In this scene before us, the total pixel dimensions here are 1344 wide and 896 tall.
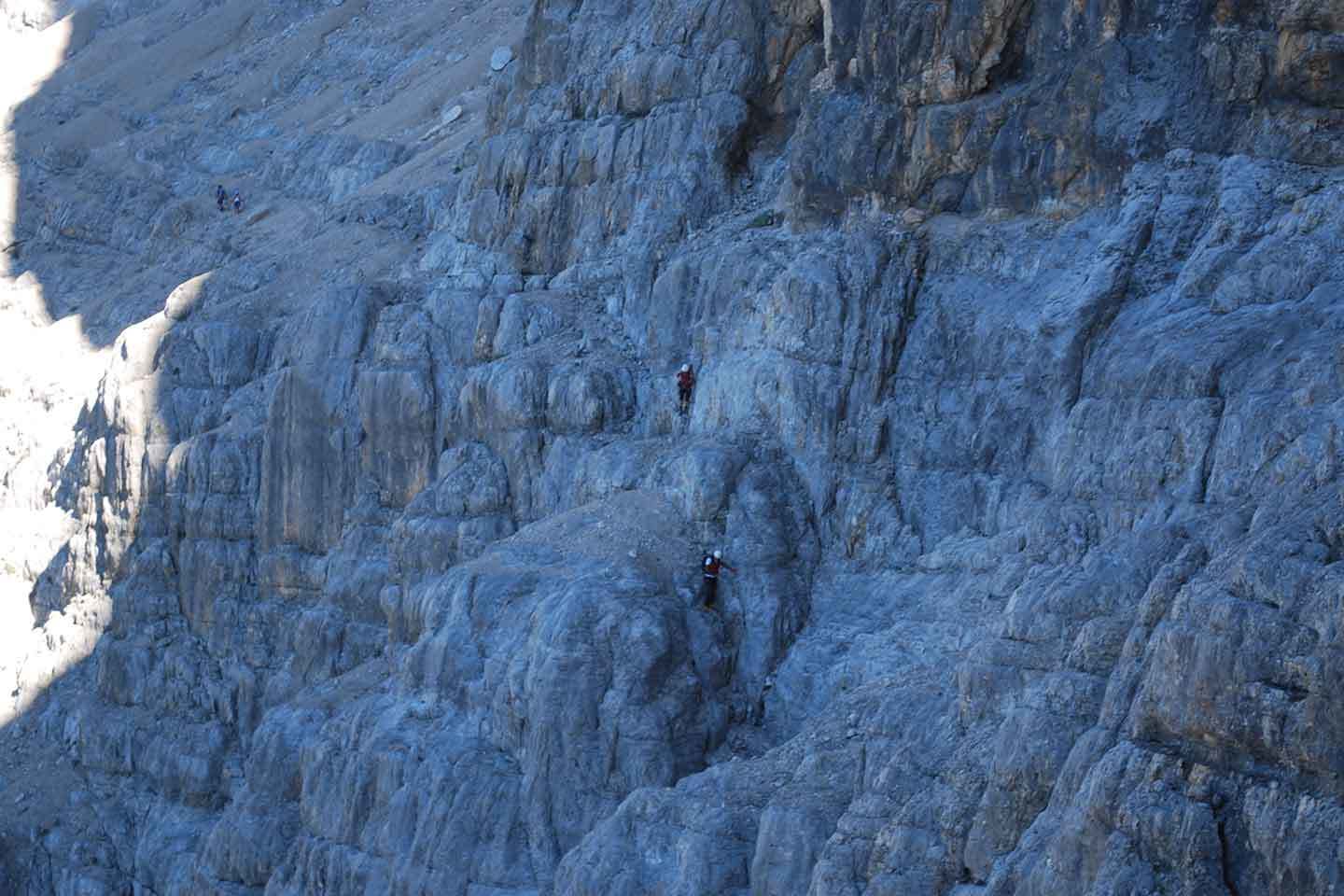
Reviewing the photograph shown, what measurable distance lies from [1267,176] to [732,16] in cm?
1642

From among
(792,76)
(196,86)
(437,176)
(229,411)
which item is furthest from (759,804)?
(196,86)

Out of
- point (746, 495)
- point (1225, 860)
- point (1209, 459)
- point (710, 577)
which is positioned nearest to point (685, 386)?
point (746, 495)

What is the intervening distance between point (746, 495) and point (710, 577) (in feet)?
5.46

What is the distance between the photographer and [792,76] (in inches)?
1697

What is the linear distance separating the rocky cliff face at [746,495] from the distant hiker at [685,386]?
0.78m

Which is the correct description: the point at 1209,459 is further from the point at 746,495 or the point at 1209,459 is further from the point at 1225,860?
the point at 746,495

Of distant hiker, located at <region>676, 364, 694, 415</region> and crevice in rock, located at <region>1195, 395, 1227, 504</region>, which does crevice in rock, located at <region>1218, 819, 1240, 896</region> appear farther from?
distant hiker, located at <region>676, 364, 694, 415</region>

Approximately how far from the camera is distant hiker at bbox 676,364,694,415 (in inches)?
1495

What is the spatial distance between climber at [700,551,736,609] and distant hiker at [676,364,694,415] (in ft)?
13.2

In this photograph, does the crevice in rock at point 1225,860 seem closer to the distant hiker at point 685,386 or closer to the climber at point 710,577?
the climber at point 710,577

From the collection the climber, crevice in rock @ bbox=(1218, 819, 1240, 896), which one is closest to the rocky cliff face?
crevice in rock @ bbox=(1218, 819, 1240, 896)

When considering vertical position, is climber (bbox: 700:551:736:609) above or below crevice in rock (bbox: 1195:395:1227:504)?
below

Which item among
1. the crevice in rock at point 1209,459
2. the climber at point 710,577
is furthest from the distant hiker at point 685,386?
the crevice in rock at point 1209,459

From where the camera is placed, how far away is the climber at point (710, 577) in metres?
34.7
